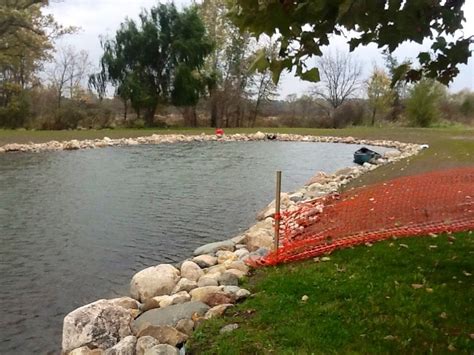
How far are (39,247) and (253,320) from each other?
5.20m

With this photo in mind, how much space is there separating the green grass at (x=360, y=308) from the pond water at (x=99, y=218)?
82.6 inches

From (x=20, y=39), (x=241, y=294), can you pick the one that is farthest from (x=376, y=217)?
(x=20, y=39)

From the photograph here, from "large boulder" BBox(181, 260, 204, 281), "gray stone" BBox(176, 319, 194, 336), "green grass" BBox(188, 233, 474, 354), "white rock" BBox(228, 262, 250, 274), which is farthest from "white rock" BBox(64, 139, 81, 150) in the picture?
"gray stone" BBox(176, 319, 194, 336)

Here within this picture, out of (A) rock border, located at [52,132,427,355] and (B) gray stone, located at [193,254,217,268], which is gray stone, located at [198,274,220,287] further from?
(B) gray stone, located at [193,254,217,268]

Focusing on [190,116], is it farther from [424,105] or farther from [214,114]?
[424,105]

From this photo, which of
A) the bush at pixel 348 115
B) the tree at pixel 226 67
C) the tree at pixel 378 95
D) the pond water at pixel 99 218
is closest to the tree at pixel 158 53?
the tree at pixel 226 67

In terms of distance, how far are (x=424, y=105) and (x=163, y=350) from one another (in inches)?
1702

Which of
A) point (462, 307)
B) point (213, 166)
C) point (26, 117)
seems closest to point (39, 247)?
point (462, 307)

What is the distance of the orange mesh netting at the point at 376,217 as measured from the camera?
21.6 feet

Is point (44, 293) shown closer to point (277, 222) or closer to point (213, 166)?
point (277, 222)

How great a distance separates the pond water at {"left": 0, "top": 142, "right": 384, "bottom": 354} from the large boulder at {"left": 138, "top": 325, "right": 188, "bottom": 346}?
1191 mm

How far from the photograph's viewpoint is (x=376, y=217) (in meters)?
7.72

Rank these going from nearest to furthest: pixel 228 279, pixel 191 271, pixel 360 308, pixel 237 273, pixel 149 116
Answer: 1. pixel 360 308
2. pixel 228 279
3. pixel 237 273
4. pixel 191 271
5. pixel 149 116

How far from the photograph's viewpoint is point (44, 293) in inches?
252
